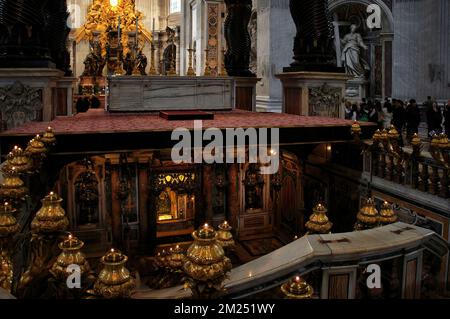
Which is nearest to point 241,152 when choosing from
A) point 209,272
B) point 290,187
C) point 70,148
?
point 290,187

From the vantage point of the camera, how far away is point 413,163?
18.7ft

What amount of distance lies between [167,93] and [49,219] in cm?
681

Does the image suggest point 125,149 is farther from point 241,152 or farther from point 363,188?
point 363,188

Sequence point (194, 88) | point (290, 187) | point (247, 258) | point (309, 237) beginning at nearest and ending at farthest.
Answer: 1. point (309, 237)
2. point (247, 258)
3. point (290, 187)
4. point (194, 88)

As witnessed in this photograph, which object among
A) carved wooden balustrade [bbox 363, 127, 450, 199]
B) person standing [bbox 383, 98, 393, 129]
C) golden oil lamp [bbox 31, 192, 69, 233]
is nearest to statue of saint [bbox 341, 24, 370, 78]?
person standing [bbox 383, 98, 393, 129]

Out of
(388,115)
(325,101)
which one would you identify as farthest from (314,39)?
(388,115)

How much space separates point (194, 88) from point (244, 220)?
116 inches

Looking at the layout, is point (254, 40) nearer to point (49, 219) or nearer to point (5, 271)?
point (49, 219)

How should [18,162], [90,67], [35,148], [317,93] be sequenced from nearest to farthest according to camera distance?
[18,162]
[35,148]
[317,93]
[90,67]

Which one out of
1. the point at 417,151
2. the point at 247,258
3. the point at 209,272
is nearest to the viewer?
the point at 209,272

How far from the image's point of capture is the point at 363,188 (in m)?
6.83

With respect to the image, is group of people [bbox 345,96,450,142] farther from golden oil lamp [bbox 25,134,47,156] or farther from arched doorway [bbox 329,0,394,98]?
golden oil lamp [bbox 25,134,47,156]

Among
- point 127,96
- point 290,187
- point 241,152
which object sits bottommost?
point 290,187

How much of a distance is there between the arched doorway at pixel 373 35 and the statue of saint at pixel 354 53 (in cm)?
24
